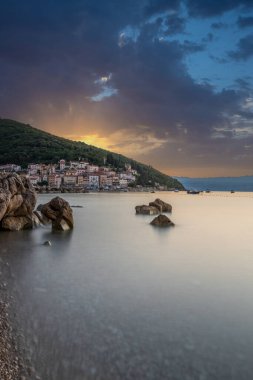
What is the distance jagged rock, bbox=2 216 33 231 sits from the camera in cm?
2692

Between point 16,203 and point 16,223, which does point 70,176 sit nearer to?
point 16,223

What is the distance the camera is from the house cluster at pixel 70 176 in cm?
16988

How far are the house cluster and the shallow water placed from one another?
15077 centimetres

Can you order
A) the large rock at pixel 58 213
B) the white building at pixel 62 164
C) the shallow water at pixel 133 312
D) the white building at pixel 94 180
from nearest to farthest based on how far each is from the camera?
the shallow water at pixel 133 312 < the large rock at pixel 58 213 < the white building at pixel 94 180 < the white building at pixel 62 164

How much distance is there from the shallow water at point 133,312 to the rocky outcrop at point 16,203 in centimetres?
636

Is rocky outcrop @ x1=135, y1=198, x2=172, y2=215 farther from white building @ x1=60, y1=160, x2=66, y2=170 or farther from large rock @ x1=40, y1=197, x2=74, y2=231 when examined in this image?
white building @ x1=60, y1=160, x2=66, y2=170

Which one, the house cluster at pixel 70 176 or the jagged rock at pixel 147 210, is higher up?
the house cluster at pixel 70 176

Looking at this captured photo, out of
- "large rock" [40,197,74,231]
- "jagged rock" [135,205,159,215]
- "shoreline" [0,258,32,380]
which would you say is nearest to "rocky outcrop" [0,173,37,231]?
"large rock" [40,197,74,231]

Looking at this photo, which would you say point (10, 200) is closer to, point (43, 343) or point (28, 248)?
point (28, 248)

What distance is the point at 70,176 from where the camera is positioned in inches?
7116

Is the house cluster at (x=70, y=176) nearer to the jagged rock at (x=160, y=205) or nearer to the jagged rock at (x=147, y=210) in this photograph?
the jagged rock at (x=160, y=205)

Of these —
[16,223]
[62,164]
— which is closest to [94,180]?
[62,164]

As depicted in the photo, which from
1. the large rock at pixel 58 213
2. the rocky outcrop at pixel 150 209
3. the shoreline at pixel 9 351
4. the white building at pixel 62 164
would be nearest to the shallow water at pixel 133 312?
the shoreline at pixel 9 351

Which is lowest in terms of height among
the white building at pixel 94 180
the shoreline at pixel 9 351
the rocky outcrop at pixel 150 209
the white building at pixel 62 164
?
the shoreline at pixel 9 351
